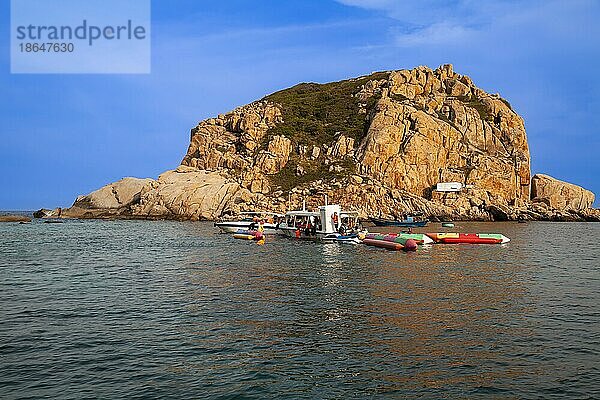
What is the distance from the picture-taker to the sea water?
49.3ft

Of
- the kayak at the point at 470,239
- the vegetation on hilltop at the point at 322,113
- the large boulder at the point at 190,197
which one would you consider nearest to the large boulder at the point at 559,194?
the vegetation on hilltop at the point at 322,113

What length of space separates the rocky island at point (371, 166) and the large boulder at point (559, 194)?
28cm

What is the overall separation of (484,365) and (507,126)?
15648 centimetres

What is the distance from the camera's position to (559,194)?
504 ft

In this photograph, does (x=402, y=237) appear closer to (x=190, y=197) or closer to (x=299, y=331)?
(x=299, y=331)

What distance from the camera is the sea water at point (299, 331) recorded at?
1503 centimetres

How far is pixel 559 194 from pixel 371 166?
57731 millimetres

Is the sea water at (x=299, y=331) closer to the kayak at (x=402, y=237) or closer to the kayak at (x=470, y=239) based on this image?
the kayak at (x=402, y=237)

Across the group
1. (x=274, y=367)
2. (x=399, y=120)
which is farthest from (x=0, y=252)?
(x=399, y=120)

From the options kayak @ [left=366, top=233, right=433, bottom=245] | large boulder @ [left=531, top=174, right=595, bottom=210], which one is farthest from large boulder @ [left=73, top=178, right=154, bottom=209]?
large boulder @ [left=531, top=174, right=595, bottom=210]

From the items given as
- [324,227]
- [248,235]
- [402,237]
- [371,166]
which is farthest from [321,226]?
[371,166]

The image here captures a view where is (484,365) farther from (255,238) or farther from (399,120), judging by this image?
(399,120)

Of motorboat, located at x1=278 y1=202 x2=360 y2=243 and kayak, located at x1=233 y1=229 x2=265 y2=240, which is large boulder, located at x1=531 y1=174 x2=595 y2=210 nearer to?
motorboat, located at x1=278 y1=202 x2=360 y2=243

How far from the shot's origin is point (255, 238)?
72562 mm
